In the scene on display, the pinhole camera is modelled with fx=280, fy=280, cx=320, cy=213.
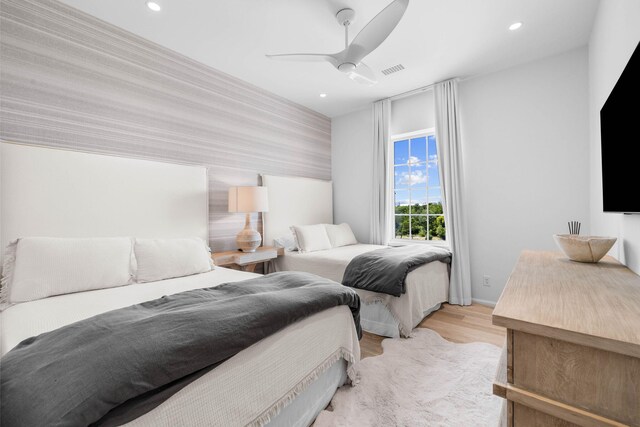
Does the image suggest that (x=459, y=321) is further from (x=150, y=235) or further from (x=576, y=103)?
(x=150, y=235)

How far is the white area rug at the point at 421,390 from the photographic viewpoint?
153 centimetres

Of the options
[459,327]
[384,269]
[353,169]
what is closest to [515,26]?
[384,269]

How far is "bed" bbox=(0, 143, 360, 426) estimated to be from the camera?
1.06 meters

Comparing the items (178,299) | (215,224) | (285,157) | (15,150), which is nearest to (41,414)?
(178,299)

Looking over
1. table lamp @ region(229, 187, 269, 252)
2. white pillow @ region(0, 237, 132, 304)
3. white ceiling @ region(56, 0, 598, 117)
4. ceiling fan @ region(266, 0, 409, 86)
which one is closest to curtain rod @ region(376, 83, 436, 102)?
white ceiling @ region(56, 0, 598, 117)

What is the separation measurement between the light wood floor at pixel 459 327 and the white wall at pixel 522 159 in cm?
44

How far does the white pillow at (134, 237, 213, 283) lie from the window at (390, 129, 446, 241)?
287cm

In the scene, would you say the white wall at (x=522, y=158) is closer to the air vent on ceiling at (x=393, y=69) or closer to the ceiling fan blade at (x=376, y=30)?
the air vent on ceiling at (x=393, y=69)

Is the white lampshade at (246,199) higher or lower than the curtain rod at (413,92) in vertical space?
lower

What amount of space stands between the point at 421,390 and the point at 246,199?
2.31 meters

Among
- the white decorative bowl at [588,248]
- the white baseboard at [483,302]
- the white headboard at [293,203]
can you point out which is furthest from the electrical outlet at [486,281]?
the white headboard at [293,203]

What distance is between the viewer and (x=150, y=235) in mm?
2561

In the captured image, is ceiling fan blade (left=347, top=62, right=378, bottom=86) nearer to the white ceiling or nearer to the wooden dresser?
the white ceiling

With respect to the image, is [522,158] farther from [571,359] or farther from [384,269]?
[571,359]
